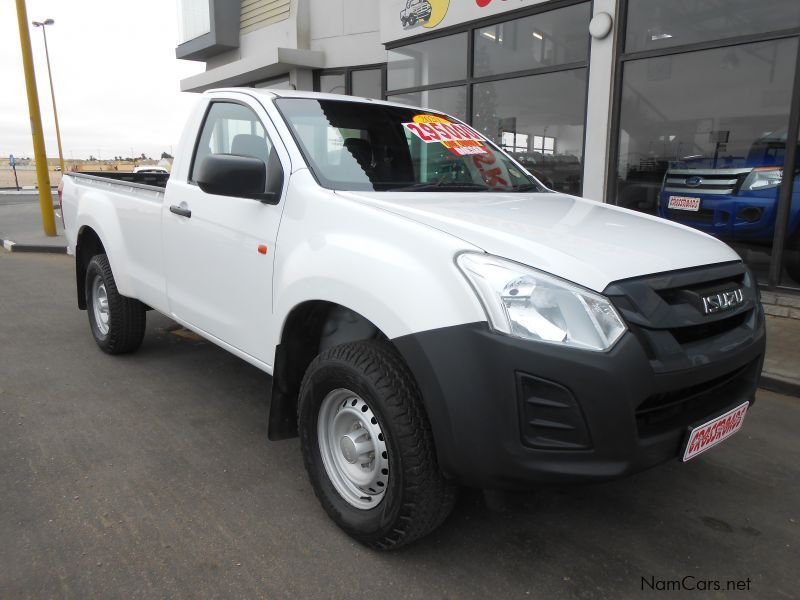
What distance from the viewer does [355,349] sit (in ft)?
7.38

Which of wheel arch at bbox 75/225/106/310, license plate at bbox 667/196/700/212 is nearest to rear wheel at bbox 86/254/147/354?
wheel arch at bbox 75/225/106/310

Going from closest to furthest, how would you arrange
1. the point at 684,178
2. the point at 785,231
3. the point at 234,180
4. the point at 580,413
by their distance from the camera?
the point at 580,413 → the point at 234,180 → the point at 785,231 → the point at 684,178

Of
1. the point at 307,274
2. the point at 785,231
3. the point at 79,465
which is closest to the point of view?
the point at 307,274

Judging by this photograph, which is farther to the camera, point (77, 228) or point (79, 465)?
point (77, 228)

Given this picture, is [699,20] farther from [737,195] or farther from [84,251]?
[84,251]

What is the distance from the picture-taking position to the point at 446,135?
11.2 feet

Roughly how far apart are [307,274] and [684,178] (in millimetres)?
5648

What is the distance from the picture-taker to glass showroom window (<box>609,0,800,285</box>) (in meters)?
5.84

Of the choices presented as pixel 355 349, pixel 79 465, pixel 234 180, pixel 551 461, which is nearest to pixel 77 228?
pixel 79 465

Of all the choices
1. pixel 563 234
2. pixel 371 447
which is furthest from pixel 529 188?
pixel 371 447

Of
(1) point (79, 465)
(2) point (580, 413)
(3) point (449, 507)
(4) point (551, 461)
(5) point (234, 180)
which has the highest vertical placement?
(5) point (234, 180)

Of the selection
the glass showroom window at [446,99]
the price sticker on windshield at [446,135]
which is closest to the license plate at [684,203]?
the glass showroom window at [446,99]

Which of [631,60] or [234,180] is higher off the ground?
[631,60]

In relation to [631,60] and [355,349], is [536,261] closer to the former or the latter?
[355,349]
